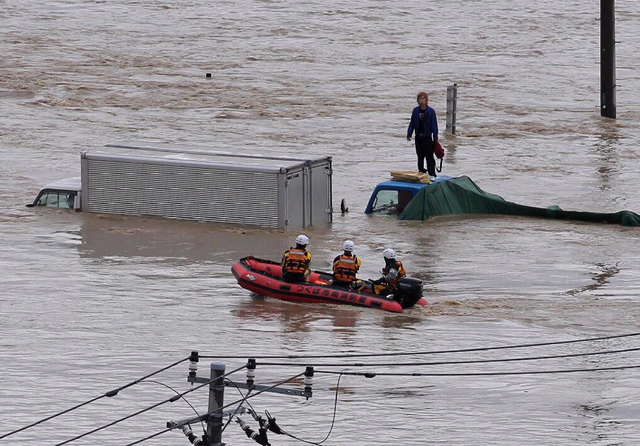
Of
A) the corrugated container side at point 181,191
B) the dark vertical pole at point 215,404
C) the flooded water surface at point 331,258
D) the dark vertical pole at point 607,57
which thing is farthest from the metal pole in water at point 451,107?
the dark vertical pole at point 215,404

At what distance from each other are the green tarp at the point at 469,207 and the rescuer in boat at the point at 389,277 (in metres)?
6.82

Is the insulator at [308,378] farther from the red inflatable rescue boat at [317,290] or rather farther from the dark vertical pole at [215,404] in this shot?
the red inflatable rescue boat at [317,290]

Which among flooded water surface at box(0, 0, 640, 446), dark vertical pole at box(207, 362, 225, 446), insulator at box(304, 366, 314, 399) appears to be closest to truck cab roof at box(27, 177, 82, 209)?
flooded water surface at box(0, 0, 640, 446)

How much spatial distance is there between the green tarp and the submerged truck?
181 centimetres

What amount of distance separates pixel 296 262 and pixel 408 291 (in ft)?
6.07

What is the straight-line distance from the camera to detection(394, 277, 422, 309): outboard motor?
846 inches

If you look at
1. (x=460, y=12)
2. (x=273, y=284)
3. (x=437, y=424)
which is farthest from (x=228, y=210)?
(x=460, y=12)

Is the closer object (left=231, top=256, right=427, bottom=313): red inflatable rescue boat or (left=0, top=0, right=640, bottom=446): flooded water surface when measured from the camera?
(left=0, top=0, right=640, bottom=446): flooded water surface

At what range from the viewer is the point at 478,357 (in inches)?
784

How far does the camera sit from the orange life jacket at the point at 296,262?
2225 cm

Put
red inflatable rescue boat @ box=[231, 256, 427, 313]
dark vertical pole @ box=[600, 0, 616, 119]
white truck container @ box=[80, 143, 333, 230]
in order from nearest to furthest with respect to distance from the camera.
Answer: red inflatable rescue boat @ box=[231, 256, 427, 313]
white truck container @ box=[80, 143, 333, 230]
dark vertical pole @ box=[600, 0, 616, 119]

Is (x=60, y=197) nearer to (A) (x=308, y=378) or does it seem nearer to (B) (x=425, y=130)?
(B) (x=425, y=130)

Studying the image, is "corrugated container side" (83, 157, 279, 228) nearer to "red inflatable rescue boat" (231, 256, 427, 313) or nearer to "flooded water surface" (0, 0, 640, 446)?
"flooded water surface" (0, 0, 640, 446)

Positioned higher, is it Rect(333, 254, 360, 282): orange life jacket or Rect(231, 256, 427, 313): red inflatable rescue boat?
Rect(333, 254, 360, 282): orange life jacket
